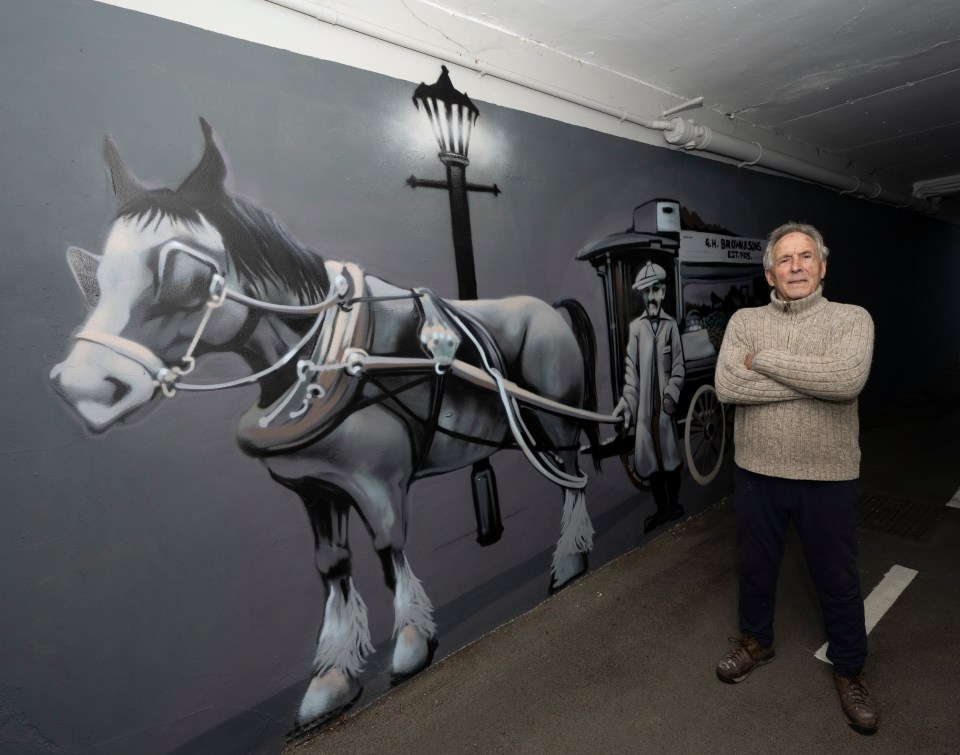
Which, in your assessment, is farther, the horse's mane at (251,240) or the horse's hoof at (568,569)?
the horse's hoof at (568,569)

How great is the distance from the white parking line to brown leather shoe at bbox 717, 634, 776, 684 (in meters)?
0.25

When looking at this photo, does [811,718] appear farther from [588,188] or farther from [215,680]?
[588,188]

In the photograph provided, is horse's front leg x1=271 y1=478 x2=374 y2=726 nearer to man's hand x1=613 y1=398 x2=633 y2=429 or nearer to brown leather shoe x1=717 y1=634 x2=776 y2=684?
brown leather shoe x1=717 y1=634 x2=776 y2=684

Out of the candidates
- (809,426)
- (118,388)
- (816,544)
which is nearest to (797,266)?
(809,426)

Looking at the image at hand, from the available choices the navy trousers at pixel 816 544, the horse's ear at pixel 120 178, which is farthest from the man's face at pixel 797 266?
the horse's ear at pixel 120 178

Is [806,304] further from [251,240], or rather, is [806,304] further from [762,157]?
[762,157]

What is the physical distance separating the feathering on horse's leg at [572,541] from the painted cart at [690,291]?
1.26 ft

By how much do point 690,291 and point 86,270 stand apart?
333 cm

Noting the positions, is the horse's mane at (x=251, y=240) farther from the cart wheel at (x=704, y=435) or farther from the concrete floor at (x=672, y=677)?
the cart wheel at (x=704, y=435)

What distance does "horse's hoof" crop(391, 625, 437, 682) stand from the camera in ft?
7.09

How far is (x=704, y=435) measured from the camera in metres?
3.71

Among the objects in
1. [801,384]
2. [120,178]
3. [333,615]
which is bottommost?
[333,615]

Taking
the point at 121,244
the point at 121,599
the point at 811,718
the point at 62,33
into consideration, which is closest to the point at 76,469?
the point at 121,599

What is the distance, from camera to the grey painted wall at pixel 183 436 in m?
1.34
